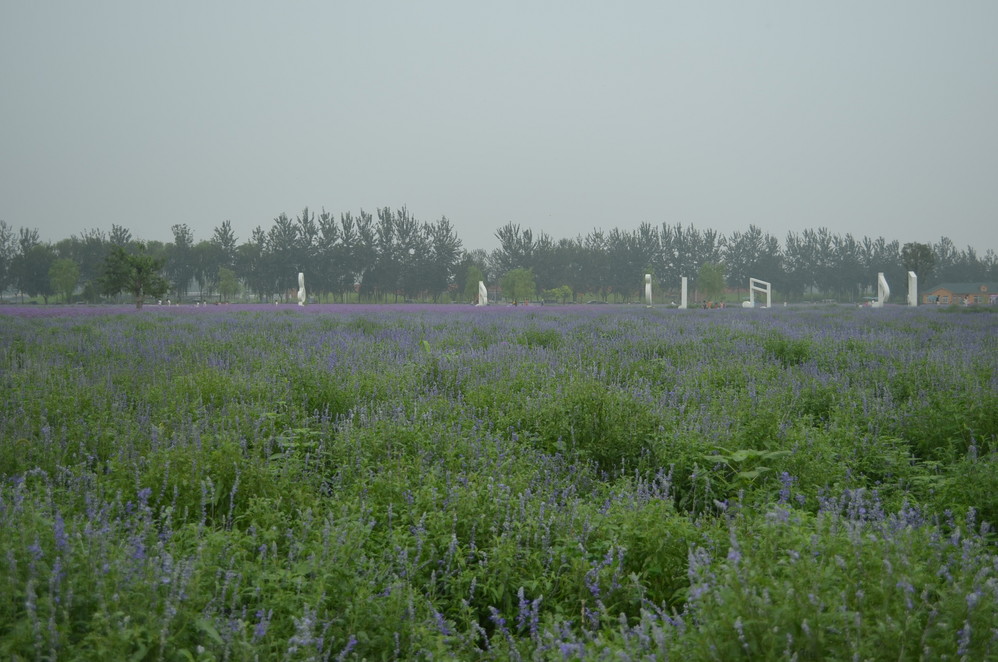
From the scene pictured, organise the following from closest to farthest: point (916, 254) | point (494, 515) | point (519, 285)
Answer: point (494, 515) < point (916, 254) < point (519, 285)

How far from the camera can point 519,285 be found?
247ft

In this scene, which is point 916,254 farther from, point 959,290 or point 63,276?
point 63,276

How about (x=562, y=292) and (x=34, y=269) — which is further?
(x=562, y=292)

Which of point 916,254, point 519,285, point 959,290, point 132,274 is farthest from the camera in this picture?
point 959,290

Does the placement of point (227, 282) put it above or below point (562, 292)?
above

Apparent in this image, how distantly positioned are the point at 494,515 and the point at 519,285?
238 feet

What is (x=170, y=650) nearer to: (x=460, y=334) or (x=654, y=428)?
(x=654, y=428)

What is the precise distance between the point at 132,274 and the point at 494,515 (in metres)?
28.9

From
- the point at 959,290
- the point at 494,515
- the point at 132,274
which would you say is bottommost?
the point at 494,515

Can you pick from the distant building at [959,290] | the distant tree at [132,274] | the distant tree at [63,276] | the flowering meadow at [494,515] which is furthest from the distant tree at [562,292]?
the flowering meadow at [494,515]

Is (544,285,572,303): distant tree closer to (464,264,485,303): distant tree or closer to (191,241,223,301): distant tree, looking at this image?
(464,264,485,303): distant tree

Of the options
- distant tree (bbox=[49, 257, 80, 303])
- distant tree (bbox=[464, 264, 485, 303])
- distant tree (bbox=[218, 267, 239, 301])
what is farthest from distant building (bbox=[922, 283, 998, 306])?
distant tree (bbox=[49, 257, 80, 303])

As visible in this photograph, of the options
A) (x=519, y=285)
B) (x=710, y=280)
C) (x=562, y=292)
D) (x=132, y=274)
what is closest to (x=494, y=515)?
(x=132, y=274)

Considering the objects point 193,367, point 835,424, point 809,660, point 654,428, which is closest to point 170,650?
point 809,660
